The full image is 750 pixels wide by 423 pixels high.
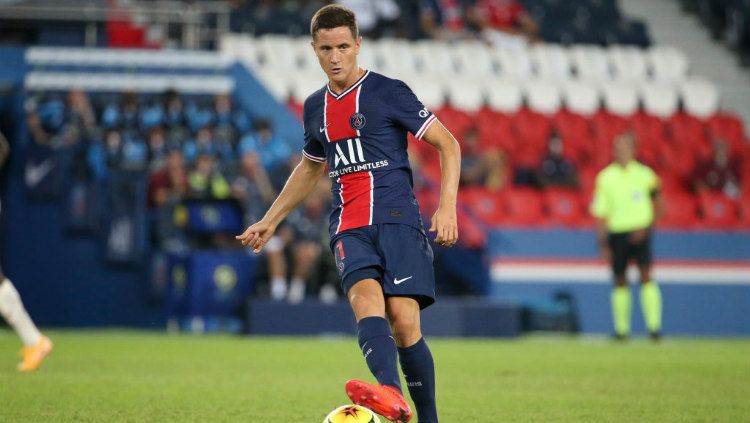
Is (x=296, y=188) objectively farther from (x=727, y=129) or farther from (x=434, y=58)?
(x=727, y=129)

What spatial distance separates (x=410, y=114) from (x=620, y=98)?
62.3 feet

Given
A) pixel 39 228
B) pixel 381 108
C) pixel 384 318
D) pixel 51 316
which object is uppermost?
pixel 381 108

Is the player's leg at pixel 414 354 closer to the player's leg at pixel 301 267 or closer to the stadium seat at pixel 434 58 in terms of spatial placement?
the player's leg at pixel 301 267

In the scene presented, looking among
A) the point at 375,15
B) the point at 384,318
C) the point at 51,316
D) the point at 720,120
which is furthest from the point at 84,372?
the point at 720,120

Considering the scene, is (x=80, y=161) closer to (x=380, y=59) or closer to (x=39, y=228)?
(x=39, y=228)

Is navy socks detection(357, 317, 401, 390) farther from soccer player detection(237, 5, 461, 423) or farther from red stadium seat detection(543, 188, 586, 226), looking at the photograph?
red stadium seat detection(543, 188, 586, 226)

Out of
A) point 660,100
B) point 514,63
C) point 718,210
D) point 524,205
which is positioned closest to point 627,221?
point 524,205

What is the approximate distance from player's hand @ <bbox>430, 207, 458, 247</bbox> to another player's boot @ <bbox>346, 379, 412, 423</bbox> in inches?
26.6

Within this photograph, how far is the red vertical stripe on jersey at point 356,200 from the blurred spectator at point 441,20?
18.8 meters

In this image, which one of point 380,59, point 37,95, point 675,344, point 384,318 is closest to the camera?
point 384,318

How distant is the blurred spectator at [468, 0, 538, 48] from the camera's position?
24641 millimetres

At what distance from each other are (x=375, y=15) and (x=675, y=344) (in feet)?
33.7

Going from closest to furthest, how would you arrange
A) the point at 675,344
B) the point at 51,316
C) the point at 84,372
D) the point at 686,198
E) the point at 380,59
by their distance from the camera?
1. the point at 84,372
2. the point at 675,344
3. the point at 51,316
4. the point at 686,198
5. the point at 380,59

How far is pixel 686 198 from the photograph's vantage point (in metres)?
20.4
